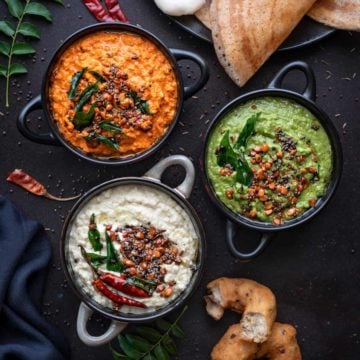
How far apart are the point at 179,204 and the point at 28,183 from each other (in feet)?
3.41

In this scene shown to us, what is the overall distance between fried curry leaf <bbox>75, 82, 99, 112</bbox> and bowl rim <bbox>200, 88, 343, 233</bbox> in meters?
0.72

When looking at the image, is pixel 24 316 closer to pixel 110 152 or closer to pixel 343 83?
pixel 110 152

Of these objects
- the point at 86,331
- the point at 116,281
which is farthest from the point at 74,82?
the point at 86,331

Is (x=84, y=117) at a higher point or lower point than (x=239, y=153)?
higher

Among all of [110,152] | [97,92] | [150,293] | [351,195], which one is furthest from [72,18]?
[351,195]

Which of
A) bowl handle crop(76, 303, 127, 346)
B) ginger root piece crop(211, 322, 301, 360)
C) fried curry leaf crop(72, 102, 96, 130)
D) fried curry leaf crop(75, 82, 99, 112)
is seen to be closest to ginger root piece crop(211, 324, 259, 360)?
ginger root piece crop(211, 322, 301, 360)

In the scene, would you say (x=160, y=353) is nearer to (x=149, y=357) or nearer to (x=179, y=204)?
(x=149, y=357)

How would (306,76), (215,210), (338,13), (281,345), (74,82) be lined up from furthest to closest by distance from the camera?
(215,210)
(281,345)
(338,13)
(306,76)
(74,82)

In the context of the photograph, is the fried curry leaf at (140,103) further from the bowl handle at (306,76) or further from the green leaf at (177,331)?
the green leaf at (177,331)

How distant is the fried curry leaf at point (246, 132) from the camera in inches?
145

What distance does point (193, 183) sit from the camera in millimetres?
3863

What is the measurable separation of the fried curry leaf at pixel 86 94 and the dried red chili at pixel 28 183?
0.69m

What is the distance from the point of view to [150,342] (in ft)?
13.3

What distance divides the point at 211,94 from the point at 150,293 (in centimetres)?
137
